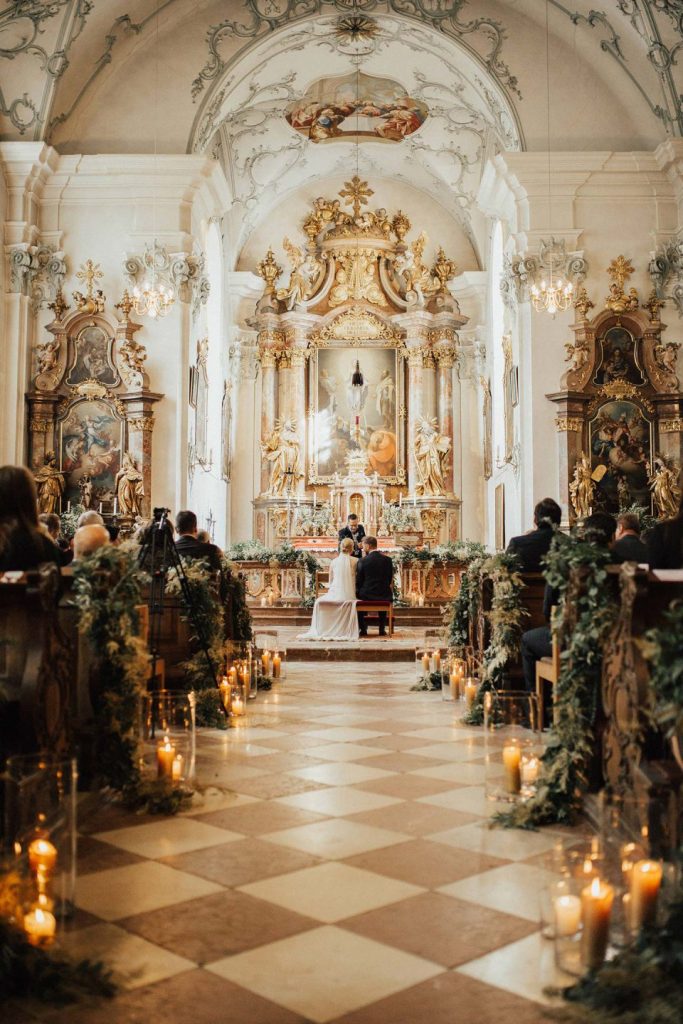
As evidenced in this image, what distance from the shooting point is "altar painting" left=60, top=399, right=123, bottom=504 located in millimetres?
15781

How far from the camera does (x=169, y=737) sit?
14.8 feet

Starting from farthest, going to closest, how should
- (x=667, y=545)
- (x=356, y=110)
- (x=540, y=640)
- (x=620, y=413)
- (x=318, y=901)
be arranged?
(x=356, y=110), (x=620, y=413), (x=540, y=640), (x=667, y=545), (x=318, y=901)

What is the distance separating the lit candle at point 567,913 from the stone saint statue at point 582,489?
1285 centimetres

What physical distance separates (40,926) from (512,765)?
2.43m

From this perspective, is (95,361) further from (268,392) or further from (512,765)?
(512,765)

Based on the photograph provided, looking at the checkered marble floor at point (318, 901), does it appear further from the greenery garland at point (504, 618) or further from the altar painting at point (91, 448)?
the altar painting at point (91, 448)

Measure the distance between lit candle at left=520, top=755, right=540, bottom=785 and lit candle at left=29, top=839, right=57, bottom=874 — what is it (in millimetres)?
2511

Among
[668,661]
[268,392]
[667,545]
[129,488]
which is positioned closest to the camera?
[668,661]

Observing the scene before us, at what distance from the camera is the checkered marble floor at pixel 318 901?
2553 millimetres

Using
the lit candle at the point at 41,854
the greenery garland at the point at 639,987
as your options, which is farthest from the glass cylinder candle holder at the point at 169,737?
the greenery garland at the point at 639,987

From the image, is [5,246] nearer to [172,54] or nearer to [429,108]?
[172,54]

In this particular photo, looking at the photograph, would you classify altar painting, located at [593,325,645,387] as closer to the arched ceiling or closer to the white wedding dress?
the arched ceiling

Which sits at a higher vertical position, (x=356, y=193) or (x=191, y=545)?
(x=356, y=193)

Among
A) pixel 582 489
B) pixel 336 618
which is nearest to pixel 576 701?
pixel 336 618
